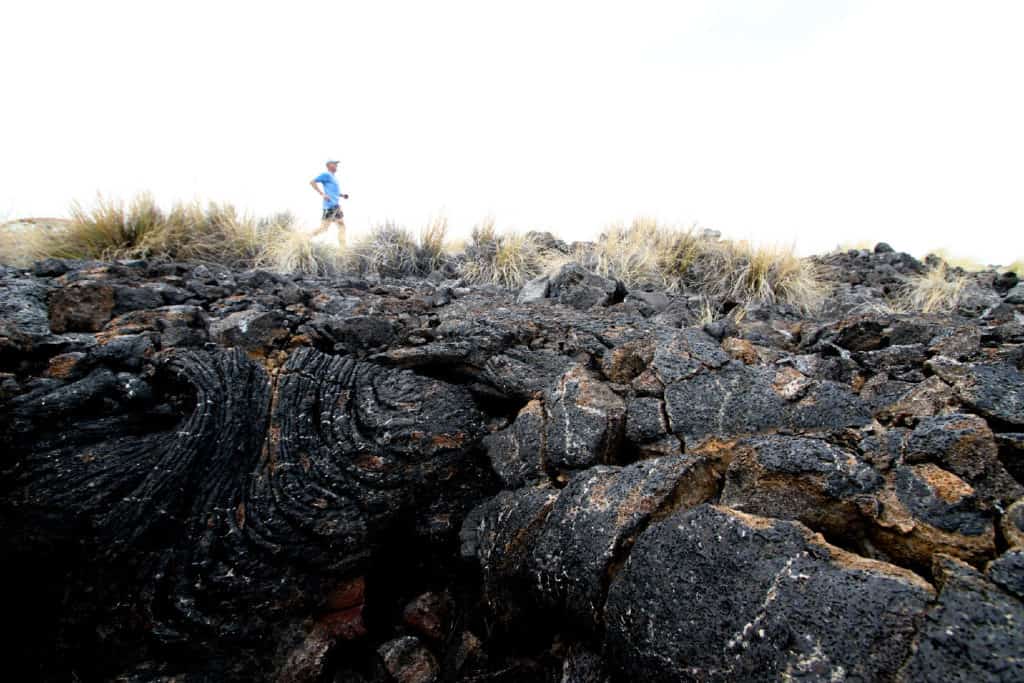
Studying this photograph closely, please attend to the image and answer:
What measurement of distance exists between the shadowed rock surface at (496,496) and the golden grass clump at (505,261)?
2043 millimetres

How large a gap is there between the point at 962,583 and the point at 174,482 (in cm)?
269

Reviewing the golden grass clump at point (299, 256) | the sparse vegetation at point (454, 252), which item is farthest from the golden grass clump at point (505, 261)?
the golden grass clump at point (299, 256)

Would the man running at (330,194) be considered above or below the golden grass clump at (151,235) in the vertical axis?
above

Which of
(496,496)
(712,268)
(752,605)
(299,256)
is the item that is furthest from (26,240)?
(712,268)

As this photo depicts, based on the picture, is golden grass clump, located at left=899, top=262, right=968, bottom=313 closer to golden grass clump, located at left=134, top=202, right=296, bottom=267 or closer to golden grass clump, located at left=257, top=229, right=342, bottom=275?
golden grass clump, located at left=257, top=229, right=342, bottom=275

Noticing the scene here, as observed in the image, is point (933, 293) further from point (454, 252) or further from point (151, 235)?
point (151, 235)

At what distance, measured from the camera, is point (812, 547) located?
142 cm

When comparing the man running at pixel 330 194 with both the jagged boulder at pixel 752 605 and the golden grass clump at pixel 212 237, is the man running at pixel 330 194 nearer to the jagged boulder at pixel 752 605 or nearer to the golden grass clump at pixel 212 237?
the golden grass clump at pixel 212 237

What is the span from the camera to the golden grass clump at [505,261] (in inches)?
203

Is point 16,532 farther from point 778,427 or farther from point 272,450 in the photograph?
point 778,427

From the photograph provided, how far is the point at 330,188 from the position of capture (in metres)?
7.38

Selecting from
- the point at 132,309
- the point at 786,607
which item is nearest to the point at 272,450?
the point at 132,309

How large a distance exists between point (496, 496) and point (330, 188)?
6.37 m

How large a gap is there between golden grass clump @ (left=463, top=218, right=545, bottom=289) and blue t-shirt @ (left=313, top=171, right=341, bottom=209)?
272 cm
